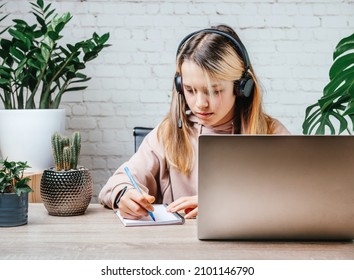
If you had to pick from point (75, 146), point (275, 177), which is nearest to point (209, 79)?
point (75, 146)

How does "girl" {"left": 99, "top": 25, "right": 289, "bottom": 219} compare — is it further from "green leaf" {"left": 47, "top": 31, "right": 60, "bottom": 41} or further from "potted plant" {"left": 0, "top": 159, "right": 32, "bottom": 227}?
"green leaf" {"left": 47, "top": 31, "right": 60, "bottom": 41}

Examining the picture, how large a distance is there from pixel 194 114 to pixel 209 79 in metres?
0.21

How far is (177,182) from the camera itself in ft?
5.92

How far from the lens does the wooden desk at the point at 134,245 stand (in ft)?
3.31

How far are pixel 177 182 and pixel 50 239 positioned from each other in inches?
28.9

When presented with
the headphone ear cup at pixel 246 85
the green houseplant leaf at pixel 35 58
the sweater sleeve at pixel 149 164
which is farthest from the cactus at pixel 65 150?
the green houseplant leaf at pixel 35 58

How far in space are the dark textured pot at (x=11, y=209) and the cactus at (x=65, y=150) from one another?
140mm

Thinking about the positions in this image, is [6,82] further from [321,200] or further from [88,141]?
[321,200]

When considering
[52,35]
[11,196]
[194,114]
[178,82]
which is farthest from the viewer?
[52,35]

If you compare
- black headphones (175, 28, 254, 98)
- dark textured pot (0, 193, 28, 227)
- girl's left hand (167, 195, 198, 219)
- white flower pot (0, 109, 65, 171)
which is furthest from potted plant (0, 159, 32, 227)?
white flower pot (0, 109, 65, 171)

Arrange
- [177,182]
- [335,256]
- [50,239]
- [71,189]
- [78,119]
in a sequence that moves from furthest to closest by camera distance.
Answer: [78,119], [177,182], [71,189], [50,239], [335,256]

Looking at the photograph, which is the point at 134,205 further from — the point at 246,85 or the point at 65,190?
the point at 246,85

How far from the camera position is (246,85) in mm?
1614

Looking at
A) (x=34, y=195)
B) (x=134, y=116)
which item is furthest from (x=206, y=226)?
(x=134, y=116)
